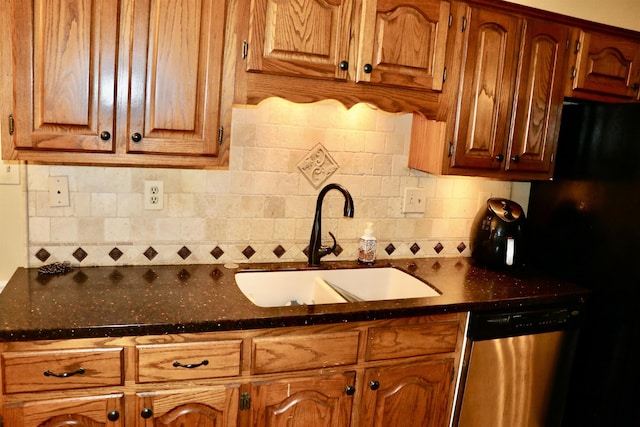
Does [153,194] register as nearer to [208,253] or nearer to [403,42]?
[208,253]

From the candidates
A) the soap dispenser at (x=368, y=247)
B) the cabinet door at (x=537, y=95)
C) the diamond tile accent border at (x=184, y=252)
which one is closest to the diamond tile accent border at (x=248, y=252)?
the diamond tile accent border at (x=184, y=252)

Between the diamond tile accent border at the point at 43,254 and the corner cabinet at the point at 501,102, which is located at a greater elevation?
the corner cabinet at the point at 501,102

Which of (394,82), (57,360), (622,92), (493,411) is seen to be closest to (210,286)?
(57,360)

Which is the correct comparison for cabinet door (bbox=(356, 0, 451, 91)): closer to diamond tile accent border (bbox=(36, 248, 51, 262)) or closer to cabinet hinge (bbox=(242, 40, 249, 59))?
cabinet hinge (bbox=(242, 40, 249, 59))

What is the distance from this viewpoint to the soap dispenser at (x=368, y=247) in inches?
93.7

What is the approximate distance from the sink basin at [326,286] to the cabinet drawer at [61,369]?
653 millimetres

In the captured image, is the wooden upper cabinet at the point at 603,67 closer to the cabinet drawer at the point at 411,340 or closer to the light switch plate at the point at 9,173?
the cabinet drawer at the point at 411,340

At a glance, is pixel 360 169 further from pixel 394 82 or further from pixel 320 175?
pixel 394 82

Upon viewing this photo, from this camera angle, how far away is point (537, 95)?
226cm

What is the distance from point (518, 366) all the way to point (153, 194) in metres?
1.70

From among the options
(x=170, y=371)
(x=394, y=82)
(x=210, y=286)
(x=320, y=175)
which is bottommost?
(x=170, y=371)

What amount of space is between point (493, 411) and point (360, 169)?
3.99 feet

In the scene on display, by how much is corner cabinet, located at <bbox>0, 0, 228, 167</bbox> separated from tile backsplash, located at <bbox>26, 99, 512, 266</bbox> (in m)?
0.34

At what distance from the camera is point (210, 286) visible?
6.31 feet
